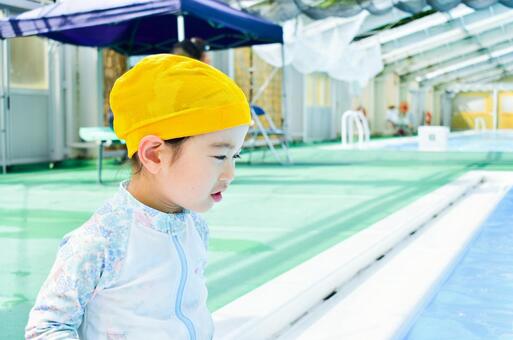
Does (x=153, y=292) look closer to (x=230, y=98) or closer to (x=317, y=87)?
(x=230, y=98)

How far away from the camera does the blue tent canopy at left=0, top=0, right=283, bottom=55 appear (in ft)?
15.1

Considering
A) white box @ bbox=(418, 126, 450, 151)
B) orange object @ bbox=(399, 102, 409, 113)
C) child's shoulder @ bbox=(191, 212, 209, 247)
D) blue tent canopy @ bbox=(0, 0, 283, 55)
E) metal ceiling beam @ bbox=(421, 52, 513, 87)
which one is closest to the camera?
child's shoulder @ bbox=(191, 212, 209, 247)

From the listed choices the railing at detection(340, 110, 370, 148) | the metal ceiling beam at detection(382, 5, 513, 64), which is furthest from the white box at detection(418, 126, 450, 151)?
the metal ceiling beam at detection(382, 5, 513, 64)

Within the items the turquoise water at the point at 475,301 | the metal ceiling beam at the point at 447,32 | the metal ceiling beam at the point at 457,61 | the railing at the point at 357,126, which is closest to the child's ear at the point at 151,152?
the turquoise water at the point at 475,301

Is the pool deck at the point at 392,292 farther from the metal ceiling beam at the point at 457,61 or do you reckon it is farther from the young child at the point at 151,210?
the metal ceiling beam at the point at 457,61

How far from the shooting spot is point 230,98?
78 centimetres

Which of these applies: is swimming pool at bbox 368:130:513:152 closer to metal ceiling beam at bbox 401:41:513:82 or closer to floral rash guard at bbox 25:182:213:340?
metal ceiling beam at bbox 401:41:513:82

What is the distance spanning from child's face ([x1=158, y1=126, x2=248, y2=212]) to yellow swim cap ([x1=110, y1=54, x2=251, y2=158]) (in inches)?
0.7

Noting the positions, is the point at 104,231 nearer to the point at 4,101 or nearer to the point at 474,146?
the point at 4,101

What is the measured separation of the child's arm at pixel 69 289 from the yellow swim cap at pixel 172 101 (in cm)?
13

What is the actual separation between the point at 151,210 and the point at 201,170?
0.27 feet

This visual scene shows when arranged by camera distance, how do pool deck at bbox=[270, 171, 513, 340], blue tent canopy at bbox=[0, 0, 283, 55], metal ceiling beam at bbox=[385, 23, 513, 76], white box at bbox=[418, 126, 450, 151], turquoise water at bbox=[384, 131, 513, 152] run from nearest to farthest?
pool deck at bbox=[270, 171, 513, 340]
blue tent canopy at bbox=[0, 0, 283, 55]
white box at bbox=[418, 126, 450, 151]
turquoise water at bbox=[384, 131, 513, 152]
metal ceiling beam at bbox=[385, 23, 513, 76]

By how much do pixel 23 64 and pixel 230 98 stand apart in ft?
20.6

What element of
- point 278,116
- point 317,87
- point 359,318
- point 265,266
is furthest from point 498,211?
point 317,87
